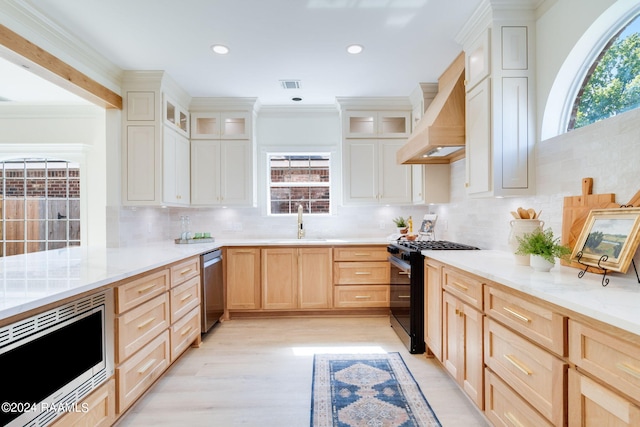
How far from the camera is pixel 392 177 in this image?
395cm

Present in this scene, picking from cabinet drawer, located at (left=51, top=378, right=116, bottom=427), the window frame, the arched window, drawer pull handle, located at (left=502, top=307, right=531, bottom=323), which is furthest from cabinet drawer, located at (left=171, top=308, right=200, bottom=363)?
the arched window

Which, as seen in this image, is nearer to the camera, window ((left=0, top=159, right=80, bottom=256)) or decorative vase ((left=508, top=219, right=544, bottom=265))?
decorative vase ((left=508, top=219, right=544, bottom=265))

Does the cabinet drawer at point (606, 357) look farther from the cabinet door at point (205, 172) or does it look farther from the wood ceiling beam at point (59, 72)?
the cabinet door at point (205, 172)

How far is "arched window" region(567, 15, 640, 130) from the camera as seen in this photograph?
169cm

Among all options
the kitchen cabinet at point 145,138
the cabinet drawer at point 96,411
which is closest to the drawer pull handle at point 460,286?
the cabinet drawer at point 96,411

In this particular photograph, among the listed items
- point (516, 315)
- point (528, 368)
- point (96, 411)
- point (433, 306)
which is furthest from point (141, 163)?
A: point (528, 368)

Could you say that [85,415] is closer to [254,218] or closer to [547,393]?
[547,393]

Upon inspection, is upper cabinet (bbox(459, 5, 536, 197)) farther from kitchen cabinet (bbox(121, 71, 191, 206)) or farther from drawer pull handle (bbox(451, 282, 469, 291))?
kitchen cabinet (bbox(121, 71, 191, 206))

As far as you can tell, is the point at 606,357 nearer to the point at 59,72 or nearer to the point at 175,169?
the point at 59,72

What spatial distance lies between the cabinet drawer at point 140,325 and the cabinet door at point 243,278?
1.31 meters

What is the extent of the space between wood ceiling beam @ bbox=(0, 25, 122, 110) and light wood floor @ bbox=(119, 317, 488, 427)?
2.48 metres

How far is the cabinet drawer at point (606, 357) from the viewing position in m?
0.92

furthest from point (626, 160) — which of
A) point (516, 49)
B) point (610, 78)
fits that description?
point (516, 49)

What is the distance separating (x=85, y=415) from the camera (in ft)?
4.93
